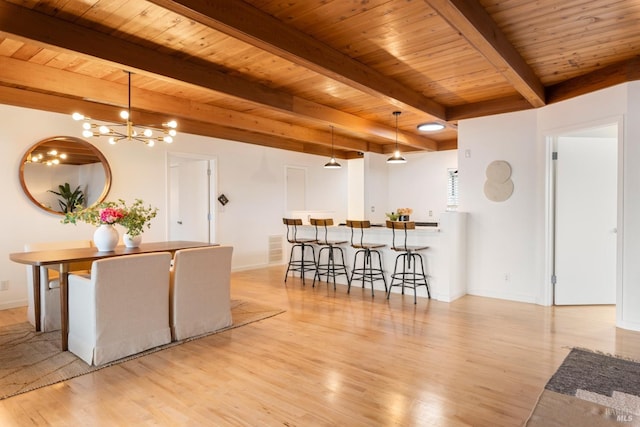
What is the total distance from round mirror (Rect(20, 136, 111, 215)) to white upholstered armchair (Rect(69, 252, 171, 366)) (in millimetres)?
2293

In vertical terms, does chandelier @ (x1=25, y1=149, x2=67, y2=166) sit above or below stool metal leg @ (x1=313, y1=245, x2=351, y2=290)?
above

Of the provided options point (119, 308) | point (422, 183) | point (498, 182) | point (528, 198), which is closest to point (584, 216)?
point (528, 198)

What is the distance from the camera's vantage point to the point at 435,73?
157 inches

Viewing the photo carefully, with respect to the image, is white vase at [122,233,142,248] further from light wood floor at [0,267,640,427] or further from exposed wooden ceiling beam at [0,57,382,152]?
exposed wooden ceiling beam at [0,57,382,152]

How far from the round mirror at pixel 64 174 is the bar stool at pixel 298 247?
2.63m

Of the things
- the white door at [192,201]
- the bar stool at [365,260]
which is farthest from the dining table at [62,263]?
the white door at [192,201]

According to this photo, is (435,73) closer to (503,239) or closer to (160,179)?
(503,239)

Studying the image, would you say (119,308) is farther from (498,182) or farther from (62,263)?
(498,182)

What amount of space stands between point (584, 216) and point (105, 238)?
5.16m

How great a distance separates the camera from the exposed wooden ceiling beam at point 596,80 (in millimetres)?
3646

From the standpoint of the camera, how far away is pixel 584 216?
4.52 m

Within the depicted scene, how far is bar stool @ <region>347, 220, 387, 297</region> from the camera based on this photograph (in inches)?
205

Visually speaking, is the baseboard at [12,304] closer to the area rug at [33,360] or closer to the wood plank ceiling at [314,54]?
the area rug at [33,360]

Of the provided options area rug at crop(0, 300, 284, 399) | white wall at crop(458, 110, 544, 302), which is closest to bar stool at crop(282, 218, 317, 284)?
area rug at crop(0, 300, 284, 399)
